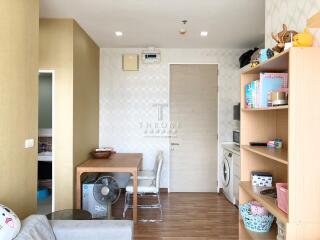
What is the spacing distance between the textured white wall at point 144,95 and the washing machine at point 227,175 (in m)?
0.52

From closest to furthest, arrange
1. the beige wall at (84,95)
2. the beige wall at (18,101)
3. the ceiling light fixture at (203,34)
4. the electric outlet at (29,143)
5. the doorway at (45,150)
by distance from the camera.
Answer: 1. the beige wall at (18,101)
2. the electric outlet at (29,143)
3. the beige wall at (84,95)
4. the ceiling light fixture at (203,34)
5. the doorway at (45,150)

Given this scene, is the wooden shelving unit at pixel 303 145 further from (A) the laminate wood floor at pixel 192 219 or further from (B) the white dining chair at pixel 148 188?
(B) the white dining chair at pixel 148 188

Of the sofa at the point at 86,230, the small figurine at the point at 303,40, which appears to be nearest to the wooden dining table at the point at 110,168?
the sofa at the point at 86,230

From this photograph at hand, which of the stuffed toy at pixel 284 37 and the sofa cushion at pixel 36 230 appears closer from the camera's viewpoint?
the sofa cushion at pixel 36 230

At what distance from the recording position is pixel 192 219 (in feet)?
12.0

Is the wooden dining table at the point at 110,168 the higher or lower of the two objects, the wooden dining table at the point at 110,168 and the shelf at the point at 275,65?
the lower

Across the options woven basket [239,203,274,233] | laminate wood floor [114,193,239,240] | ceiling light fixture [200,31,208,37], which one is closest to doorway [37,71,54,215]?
laminate wood floor [114,193,239,240]

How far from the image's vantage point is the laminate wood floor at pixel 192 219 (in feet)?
10.3

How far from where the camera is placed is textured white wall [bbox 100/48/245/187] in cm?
494

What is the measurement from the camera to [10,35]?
2.05m

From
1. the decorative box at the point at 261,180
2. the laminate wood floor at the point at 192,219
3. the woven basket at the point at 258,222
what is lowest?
the laminate wood floor at the point at 192,219

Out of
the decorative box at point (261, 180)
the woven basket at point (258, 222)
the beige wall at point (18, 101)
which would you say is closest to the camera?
the beige wall at point (18, 101)

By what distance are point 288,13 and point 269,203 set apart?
5.01 ft

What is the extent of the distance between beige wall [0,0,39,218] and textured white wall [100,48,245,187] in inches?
96.3
